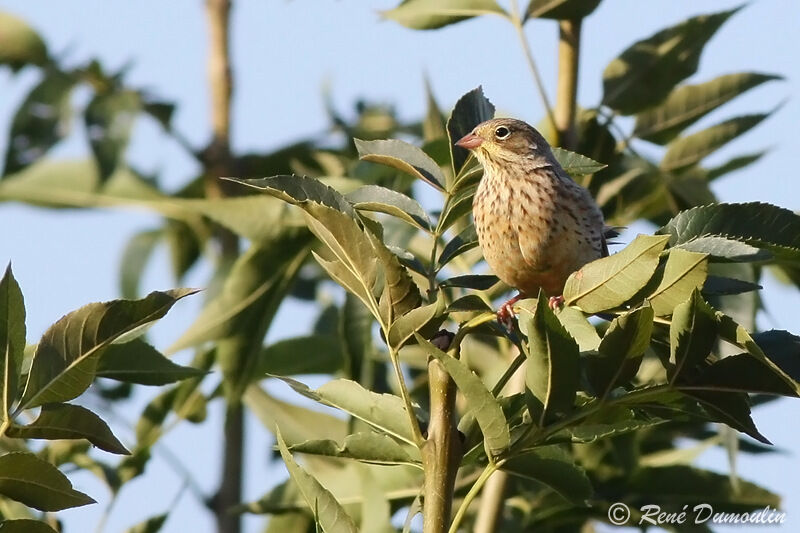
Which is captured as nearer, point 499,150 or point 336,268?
point 336,268

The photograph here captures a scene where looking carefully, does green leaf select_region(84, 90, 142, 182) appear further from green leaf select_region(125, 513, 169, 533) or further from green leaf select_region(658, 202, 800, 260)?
green leaf select_region(658, 202, 800, 260)

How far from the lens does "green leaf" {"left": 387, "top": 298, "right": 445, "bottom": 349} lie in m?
2.15

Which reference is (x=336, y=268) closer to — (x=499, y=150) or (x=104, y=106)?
(x=499, y=150)

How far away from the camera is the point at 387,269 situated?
2223mm

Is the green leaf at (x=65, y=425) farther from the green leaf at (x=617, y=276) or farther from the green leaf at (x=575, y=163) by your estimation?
the green leaf at (x=575, y=163)

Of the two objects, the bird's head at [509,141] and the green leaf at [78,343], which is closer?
the green leaf at [78,343]

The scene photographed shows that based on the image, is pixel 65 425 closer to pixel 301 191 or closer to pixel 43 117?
pixel 301 191

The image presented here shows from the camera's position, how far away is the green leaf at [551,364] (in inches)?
82.9

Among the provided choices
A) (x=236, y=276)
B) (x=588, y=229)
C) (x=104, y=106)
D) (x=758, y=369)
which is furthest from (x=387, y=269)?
(x=104, y=106)

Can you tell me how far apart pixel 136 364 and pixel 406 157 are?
677 millimetres

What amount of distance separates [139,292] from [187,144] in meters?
1.16

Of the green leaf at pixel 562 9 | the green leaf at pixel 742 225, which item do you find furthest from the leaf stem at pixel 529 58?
the green leaf at pixel 742 225

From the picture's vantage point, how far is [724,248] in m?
2.19

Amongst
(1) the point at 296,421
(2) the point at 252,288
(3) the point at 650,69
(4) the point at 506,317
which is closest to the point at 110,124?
(2) the point at 252,288
